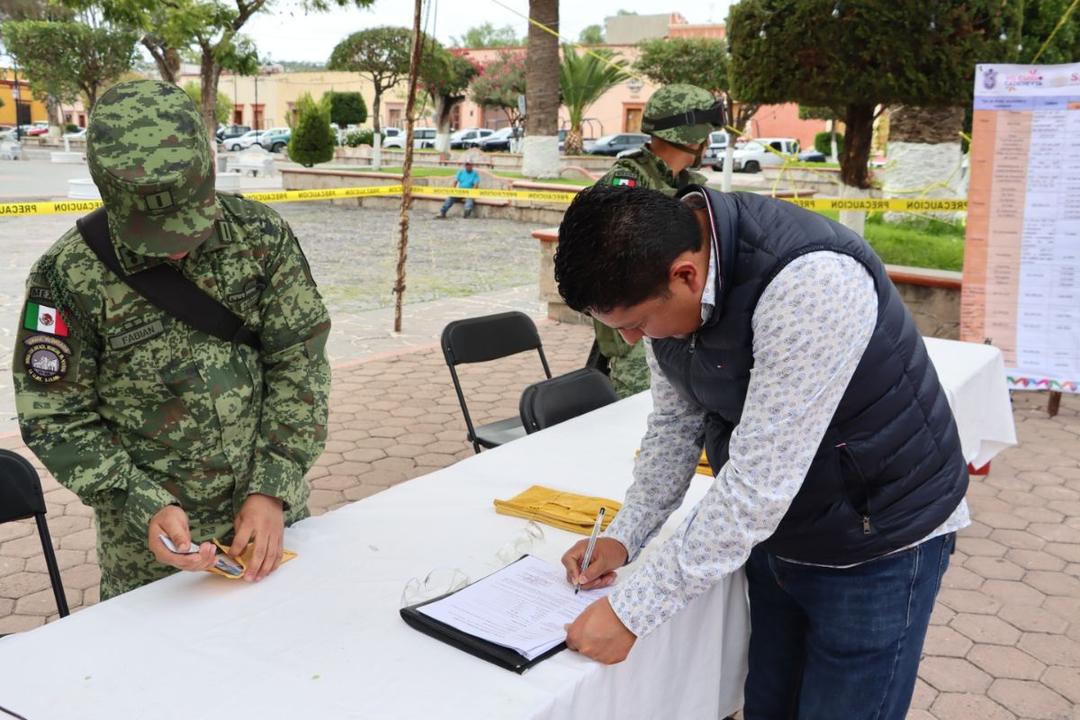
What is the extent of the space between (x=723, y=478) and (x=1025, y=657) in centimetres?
198

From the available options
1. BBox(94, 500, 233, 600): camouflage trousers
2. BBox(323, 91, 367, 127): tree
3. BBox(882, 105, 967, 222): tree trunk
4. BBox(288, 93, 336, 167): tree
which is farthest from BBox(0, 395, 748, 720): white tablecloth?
BBox(323, 91, 367, 127): tree

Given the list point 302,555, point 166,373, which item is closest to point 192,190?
point 166,373

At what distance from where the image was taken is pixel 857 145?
6.45m

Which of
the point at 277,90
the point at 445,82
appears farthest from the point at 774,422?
the point at 277,90

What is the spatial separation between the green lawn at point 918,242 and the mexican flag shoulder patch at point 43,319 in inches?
211

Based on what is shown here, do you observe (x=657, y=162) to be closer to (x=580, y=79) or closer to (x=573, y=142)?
(x=580, y=79)

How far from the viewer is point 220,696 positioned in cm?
130

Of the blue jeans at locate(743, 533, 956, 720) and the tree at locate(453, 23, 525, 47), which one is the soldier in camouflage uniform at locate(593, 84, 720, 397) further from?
the tree at locate(453, 23, 525, 47)

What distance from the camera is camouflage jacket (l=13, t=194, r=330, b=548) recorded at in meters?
1.56

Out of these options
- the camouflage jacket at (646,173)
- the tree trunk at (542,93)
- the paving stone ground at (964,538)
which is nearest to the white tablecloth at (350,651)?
the paving stone ground at (964,538)

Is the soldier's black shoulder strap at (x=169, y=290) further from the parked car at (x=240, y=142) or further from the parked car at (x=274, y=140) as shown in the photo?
the parked car at (x=274, y=140)

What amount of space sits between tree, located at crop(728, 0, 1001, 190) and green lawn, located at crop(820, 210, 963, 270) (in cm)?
99

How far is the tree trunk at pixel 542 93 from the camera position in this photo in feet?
43.9

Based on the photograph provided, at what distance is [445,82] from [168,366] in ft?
96.5
